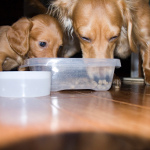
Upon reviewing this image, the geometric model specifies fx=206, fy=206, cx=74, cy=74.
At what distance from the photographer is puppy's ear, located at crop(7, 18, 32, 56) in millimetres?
1752

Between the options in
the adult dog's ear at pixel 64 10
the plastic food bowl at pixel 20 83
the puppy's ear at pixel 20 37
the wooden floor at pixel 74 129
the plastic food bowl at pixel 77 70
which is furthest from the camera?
the adult dog's ear at pixel 64 10

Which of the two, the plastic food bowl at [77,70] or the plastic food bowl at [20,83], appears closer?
the plastic food bowl at [20,83]

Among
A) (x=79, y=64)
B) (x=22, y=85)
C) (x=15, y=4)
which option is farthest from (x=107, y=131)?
(x=15, y=4)

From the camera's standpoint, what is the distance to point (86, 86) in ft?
4.49

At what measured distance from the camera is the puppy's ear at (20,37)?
69.0 inches

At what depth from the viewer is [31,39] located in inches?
73.2

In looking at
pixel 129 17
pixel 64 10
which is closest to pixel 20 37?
pixel 64 10

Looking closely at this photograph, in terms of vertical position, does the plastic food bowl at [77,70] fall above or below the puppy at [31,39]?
below

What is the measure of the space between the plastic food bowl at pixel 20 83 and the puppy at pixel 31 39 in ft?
2.29

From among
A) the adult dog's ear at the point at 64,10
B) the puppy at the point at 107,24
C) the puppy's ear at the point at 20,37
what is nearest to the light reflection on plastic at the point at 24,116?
the puppy at the point at 107,24

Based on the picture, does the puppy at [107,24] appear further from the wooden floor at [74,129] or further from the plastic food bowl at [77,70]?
the wooden floor at [74,129]

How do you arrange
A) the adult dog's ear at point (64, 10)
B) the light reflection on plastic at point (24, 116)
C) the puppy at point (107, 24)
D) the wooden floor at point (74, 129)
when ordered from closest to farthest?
the wooden floor at point (74, 129), the light reflection on plastic at point (24, 116), the puppy at point (107, 24), the adult dog's ear at point (64, 10)

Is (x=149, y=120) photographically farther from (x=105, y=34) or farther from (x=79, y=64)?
(x=105, y=34)

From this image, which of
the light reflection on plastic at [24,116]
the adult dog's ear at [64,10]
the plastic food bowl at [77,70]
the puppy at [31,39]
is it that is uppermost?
the adult dog's ear at [64,10]
